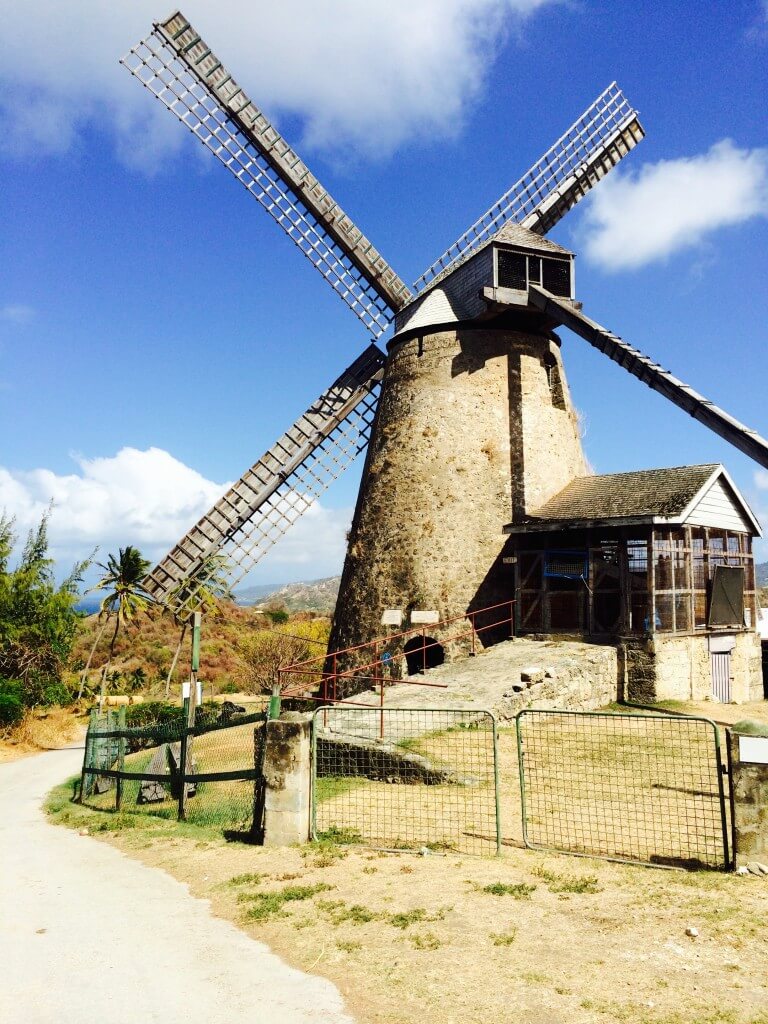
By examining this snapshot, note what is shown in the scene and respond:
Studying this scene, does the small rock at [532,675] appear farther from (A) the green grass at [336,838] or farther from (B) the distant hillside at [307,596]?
(B) the distant hillside at [307,596]

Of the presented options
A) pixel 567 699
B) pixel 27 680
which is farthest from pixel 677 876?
pixel 27 680

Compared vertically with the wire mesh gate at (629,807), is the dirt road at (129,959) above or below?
below

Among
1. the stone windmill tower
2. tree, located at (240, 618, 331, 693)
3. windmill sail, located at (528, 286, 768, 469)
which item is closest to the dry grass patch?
windmill sail, located at (528, 286, 768, 469)

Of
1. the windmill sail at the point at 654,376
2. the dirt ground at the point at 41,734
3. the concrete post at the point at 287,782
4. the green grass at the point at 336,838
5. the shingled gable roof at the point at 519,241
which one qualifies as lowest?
the dirt ground at the point at 41,734

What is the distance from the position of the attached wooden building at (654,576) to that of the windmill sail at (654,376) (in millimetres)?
2876

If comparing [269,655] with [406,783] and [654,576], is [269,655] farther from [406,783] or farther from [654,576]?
[406,783]

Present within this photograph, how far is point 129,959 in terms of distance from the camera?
5.64 metres

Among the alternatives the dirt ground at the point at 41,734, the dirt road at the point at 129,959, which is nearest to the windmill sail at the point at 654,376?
the dirt road at the point at 129,959

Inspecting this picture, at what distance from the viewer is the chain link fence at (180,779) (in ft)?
31.4

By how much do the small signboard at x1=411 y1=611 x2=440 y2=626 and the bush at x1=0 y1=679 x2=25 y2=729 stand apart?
44.8 ft

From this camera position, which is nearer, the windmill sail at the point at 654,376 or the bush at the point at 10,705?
the windmill sail at the point at 654,376

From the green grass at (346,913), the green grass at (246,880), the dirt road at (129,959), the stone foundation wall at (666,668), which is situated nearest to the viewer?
the dirt road at (129,959)

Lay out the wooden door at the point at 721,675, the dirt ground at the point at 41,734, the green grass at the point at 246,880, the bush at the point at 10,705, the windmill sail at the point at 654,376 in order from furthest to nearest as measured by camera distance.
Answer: the bush at the point at 10,705, the dirt ground at the point at 41,734, the wooden door at the point at 721,675, the windmill sail at the point at 654,376, the green grass at the point at 246,880

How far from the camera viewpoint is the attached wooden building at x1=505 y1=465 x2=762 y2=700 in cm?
1708
